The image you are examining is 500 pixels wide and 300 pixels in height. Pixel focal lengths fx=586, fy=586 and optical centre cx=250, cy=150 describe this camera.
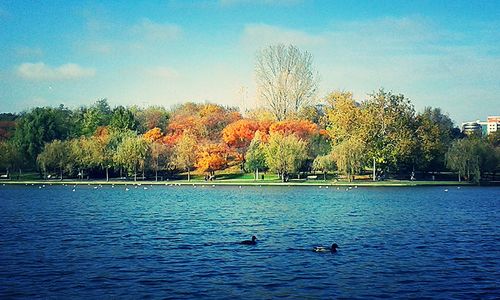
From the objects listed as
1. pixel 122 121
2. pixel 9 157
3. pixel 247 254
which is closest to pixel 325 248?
pixel 247 254

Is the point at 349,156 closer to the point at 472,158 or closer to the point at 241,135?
the point at 472,158

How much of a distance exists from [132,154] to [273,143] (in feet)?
83.0

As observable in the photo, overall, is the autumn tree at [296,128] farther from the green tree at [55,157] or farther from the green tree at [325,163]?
the green tree at [55,157]

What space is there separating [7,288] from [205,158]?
8390cm

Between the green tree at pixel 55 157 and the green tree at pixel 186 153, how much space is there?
66.7 feet

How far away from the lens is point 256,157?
99500mm

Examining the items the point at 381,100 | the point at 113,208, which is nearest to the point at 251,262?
the point at 113,208

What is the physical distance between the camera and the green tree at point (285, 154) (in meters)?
94.8

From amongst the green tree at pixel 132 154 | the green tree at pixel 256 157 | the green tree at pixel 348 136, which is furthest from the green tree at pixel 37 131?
the green tree at pixel 348 136

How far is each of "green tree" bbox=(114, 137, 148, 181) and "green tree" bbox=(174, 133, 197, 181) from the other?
585 centimetres

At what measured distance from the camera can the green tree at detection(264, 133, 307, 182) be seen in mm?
94812

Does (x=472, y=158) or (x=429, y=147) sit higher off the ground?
(x=429, y=147)

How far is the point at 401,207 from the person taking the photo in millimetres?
51688

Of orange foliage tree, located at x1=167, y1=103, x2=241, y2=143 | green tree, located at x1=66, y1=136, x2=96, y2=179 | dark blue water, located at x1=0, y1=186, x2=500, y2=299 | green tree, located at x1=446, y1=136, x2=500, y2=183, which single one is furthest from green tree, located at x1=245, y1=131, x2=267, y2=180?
dark blue water, located at x1=0, y1=186, x2=500, y2=299
